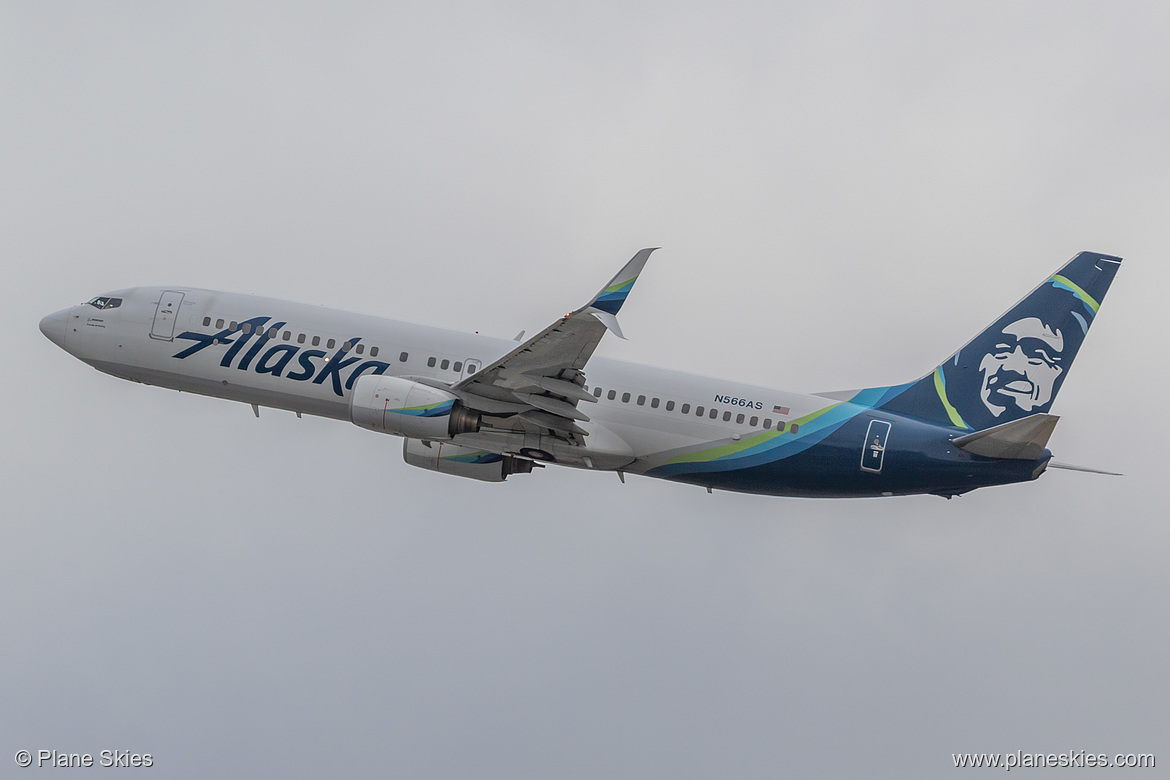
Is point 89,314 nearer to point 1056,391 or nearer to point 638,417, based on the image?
point 638,417

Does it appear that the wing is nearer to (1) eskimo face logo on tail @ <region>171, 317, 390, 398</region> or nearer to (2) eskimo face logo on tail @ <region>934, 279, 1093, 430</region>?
(1) eskimo face logo on tail @ <region>171, 317, 390, 398</region>

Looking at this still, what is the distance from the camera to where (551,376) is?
35656 millimetres

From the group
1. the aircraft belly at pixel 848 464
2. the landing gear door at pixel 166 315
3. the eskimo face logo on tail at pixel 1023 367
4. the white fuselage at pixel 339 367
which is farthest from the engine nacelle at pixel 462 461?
the eskimo face logo on tail at pixel 1023 367

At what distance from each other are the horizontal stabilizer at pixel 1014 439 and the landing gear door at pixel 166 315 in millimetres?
24546

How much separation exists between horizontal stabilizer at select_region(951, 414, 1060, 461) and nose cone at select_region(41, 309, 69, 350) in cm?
2892

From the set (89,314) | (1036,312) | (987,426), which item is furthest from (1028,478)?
(89,314)

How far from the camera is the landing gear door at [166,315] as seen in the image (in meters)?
40.6

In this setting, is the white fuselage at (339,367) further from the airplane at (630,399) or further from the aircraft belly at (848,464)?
the aircraft belly at (848,464)

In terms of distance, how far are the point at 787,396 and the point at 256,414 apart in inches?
674

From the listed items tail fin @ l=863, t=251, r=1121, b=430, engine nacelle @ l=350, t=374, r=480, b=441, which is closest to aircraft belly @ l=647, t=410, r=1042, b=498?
tail fin @ l=863, t=251, r=1121, b=430

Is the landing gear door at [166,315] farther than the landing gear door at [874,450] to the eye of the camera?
Yes

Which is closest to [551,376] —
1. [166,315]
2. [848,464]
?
[848,464]

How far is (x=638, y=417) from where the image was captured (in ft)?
123

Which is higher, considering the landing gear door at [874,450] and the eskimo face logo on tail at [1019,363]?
the eskimo face logo on tail at [1019,363]
